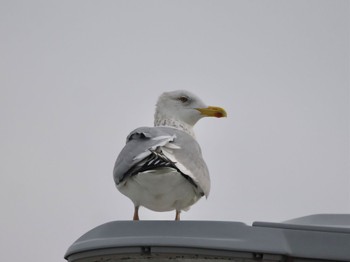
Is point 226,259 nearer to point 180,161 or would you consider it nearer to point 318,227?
point 318,227

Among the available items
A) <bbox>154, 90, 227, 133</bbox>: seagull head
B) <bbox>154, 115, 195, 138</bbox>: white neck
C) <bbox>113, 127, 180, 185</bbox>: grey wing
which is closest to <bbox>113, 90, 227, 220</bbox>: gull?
<bbox>113, 127, 180, 185</bbox>: grey wing

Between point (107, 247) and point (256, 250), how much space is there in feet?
1.48

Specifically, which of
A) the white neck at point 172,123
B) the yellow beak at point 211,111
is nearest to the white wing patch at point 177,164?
the white neck at point 172,123

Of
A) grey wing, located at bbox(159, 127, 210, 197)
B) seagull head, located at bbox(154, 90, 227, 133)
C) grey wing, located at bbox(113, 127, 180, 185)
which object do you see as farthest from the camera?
seagull head, located at bbox(154, 90, 227, 133)

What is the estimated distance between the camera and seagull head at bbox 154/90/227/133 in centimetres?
515

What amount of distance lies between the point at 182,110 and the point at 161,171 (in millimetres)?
1656

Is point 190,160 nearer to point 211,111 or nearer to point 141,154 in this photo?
point 141,154

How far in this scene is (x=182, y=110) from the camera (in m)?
5.19

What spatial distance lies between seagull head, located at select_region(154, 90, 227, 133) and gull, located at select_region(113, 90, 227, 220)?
0.94m

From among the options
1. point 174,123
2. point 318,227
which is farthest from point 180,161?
point 318,227

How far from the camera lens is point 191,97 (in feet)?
17.1

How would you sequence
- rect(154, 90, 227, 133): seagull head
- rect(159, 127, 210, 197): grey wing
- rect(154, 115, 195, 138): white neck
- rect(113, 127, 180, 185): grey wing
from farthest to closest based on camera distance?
rect(154, 90, 227, 133): seagull head
rect(154, 115, 195, 138): white neck
rect(159, 127, 210, 197): grey wing
rect(113, 127, 180, 185): grey wing

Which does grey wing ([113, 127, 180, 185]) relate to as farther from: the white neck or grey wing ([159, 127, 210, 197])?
the white neck

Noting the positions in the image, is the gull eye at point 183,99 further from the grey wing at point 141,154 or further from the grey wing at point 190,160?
the grey wing at point 141,154
